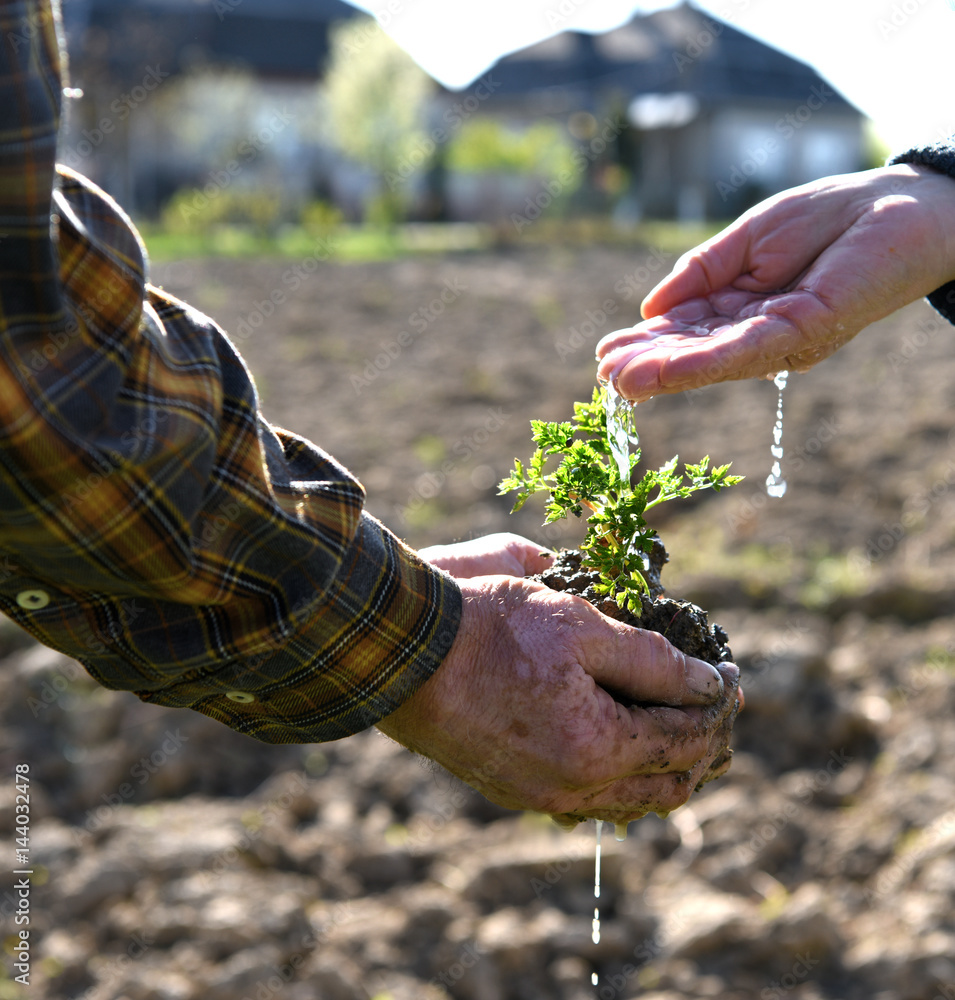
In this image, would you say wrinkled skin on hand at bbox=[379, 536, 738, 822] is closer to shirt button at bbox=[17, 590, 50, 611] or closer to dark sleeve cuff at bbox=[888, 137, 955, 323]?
shirt button at bbox=[17, 590, 50, 611]

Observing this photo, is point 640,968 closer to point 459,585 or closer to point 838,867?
point 838,867

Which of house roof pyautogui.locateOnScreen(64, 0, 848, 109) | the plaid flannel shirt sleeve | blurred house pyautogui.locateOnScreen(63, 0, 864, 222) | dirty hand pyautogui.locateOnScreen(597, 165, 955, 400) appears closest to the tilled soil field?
the plaid flannel shirt sleeve

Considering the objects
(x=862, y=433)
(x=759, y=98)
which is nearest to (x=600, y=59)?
(x=759, y=98)

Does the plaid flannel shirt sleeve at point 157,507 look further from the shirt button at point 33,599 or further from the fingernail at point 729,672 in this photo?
the fingernail at point 729,672

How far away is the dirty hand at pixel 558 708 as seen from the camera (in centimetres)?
219

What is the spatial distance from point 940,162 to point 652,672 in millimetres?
1594

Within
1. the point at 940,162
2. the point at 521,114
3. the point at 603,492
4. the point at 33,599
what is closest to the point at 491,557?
the point at 603,492

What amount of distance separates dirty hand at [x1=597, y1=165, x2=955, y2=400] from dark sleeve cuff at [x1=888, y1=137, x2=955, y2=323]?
0.04m

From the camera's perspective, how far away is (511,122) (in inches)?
1481

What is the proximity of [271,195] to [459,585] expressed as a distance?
2318 cm

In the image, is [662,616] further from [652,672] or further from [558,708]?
[558,708]

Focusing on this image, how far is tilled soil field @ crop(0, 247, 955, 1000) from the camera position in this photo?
3.82 metres

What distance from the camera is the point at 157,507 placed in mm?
1799

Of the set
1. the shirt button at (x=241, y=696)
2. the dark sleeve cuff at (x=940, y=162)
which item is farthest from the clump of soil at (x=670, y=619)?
the dark sleeve cuff at (x=940, y=162)
